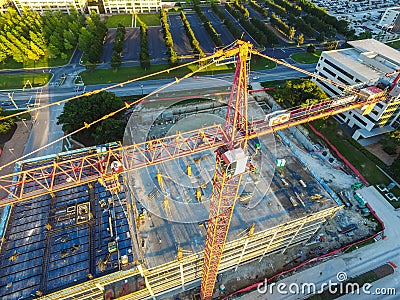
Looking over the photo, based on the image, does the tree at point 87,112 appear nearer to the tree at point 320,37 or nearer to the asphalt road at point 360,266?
the asphalt road at point 360,266

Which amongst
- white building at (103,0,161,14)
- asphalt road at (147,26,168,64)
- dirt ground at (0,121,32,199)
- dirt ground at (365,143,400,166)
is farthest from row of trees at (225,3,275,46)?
dirt ground at (0,121,32,199)

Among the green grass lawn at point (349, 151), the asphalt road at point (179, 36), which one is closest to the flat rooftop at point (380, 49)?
the green grass lawn at point (349, 151)

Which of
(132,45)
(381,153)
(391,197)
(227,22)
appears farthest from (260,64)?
(391,197)

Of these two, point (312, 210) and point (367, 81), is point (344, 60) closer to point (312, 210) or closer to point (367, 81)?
point (367, 81)

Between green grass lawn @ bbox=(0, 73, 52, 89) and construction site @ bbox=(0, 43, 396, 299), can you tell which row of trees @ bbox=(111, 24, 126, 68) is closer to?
green grass lawn @ bbox=(0, 73, 52, 89)

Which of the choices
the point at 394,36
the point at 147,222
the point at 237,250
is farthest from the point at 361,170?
the point at 394,36

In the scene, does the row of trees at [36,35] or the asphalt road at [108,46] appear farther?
the asphalt road at [108,46]
